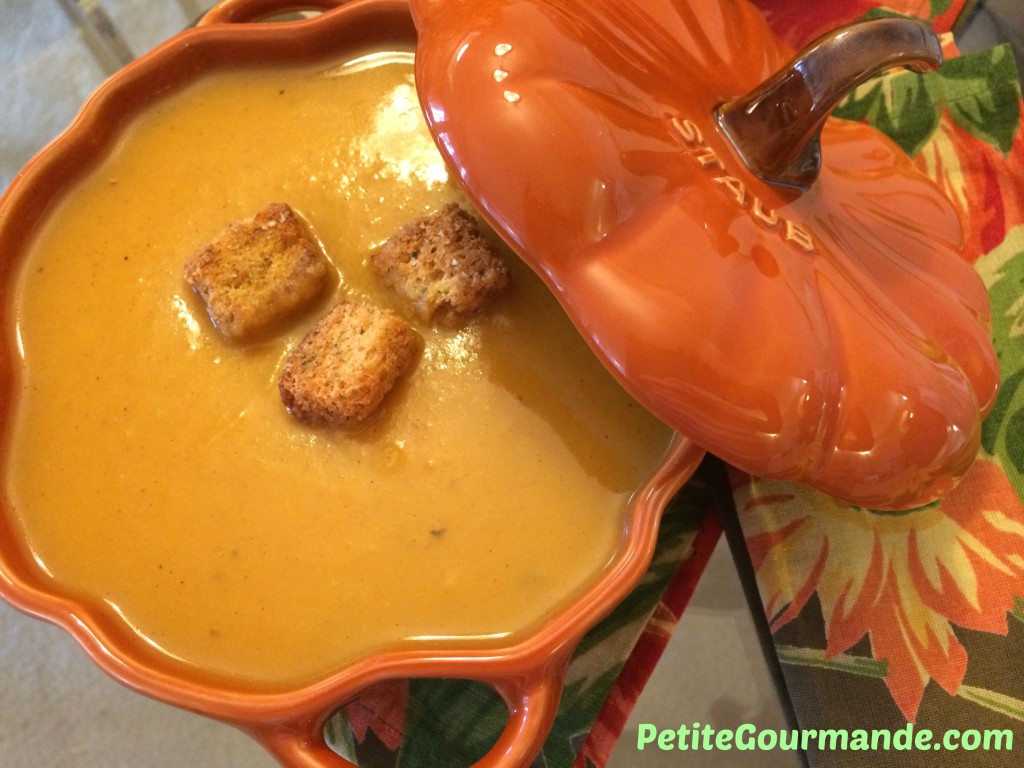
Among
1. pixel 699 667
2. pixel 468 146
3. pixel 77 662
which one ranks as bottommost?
pixel 699 667

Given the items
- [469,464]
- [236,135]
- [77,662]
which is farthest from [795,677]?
[77,662]

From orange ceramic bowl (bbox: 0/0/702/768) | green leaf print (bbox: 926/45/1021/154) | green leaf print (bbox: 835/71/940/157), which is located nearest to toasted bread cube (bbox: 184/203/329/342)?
orange ceramic bowl (bbox: 0/0/702/768)

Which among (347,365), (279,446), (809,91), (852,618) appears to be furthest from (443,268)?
(852,618)

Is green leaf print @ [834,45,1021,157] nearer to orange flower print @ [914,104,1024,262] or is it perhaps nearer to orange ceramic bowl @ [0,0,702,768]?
orange flower print @ [914,104,1024,262]

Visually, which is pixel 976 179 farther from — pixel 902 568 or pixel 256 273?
pixel 256 273

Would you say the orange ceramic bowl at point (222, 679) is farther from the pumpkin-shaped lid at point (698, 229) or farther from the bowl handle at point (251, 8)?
the pumpkin-shaped lid at point (698, 229)

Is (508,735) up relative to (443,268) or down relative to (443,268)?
down

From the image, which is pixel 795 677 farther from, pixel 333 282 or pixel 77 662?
pixel 77 662
